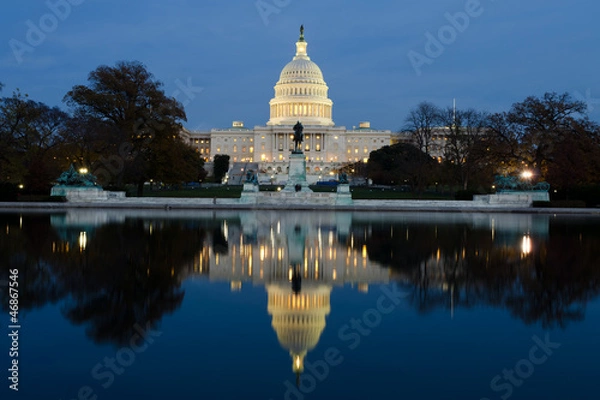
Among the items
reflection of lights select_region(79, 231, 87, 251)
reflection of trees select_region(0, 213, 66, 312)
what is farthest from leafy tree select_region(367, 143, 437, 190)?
reflection of trees select_region(0, 213, 66, 312)

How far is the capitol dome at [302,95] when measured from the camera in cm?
13912

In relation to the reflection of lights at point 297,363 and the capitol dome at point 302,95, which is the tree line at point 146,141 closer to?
the reflection of lights at point 297,363

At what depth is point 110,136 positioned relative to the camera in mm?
45344

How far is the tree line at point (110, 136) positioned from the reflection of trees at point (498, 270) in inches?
1168

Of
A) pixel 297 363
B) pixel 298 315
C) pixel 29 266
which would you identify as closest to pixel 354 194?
pixel 29 266

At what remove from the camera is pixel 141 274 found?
1208 centimetres

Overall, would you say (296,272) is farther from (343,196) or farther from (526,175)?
(526,175)

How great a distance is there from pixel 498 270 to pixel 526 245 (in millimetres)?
5868

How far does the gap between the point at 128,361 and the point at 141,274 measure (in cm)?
524

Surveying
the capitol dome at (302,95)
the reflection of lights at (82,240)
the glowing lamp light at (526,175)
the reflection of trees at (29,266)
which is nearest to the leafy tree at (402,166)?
the glowing lamp light at (526,175)

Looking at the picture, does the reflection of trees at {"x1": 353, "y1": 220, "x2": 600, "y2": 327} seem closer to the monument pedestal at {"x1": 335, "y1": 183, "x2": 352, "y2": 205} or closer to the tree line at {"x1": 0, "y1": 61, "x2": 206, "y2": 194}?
the monument pedestal at {"x1": 335, "y1": 183, "x2": 352, "y2": 205}

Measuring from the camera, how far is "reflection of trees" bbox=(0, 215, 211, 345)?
8906mm

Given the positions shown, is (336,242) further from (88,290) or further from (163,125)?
(163,125)

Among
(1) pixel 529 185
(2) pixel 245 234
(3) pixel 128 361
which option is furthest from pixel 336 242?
(1) pixel 529 185
